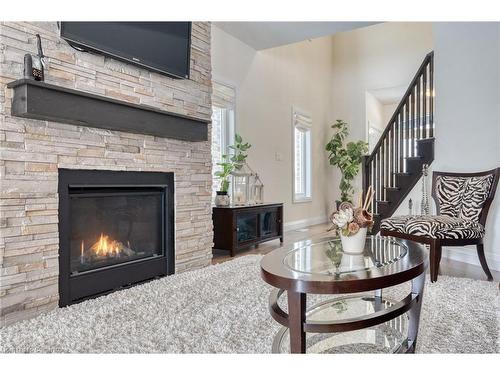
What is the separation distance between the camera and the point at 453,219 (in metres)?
2.95

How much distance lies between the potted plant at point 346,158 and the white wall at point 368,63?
1.57ft

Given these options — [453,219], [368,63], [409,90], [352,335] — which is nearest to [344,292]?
[352,335]

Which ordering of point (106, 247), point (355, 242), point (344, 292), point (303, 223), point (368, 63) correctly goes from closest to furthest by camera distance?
point (344, 292) → point (355, 242) → point (106, 247) → point (303, 223) → point (368, 63)

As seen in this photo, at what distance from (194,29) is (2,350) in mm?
2739

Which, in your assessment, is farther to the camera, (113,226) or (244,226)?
(244,226)

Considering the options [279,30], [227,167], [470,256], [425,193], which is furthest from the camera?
[279,30]

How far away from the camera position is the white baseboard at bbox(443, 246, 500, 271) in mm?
3295

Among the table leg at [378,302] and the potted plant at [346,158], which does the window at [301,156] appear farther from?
the table leg at [378,302]

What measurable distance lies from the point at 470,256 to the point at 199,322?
9.26 ft

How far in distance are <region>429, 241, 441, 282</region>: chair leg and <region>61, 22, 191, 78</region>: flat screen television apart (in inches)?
92.9

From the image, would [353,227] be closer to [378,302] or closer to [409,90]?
[378,302]
